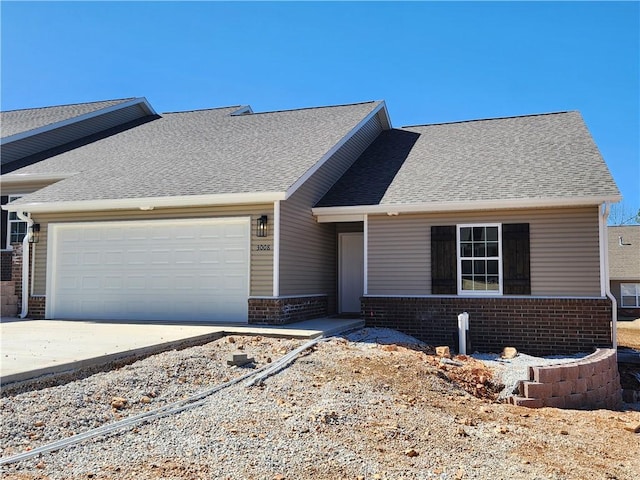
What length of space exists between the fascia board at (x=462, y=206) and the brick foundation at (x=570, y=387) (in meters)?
3.02

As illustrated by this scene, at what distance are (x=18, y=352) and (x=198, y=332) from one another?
2749 mm

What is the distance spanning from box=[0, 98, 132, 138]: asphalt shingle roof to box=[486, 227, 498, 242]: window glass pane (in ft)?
46.8

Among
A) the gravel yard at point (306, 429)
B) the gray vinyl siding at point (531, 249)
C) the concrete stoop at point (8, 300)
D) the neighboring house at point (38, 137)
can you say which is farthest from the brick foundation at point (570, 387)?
the neighboring house at point (38, 137)

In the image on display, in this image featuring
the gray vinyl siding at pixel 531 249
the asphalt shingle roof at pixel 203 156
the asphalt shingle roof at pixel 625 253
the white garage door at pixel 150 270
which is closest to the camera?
the gray vinyl siding at pixel 531 249

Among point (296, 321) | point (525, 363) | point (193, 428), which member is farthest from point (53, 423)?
point (525, 363)

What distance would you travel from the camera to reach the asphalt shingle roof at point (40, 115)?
58.6 ft

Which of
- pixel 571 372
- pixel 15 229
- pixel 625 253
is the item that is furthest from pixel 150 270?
pixel 625 253

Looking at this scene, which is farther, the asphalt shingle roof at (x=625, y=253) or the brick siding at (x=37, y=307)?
the asphalt shingle roof at (x=625, y=253)

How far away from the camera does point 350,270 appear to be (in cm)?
1398

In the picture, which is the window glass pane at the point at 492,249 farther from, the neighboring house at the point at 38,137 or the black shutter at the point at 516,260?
the neighboring house at the point at 38,137

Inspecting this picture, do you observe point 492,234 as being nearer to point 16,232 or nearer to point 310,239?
point 310,239

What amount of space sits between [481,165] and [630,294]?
19572mm

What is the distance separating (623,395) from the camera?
9836mm

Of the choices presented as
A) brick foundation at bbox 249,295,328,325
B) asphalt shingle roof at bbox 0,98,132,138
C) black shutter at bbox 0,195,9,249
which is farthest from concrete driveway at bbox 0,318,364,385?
asphalt shingle roof at bbox 0,98,132,138
